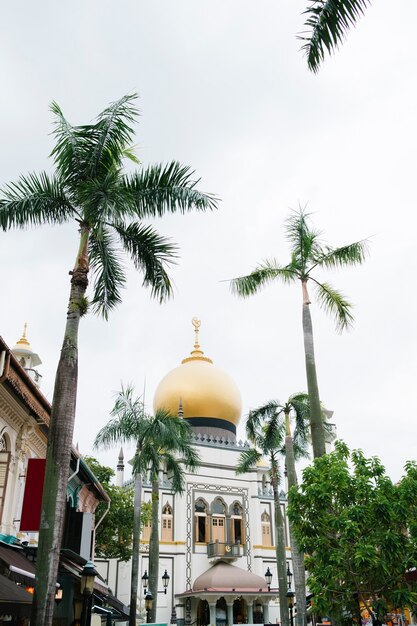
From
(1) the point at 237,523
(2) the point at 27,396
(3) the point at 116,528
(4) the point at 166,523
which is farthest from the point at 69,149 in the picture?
(1) the point at 237,523

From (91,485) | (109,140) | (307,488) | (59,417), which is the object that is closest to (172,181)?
(109,140)

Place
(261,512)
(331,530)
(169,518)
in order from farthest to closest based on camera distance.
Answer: (261,512)
(169,518)
(331,530)

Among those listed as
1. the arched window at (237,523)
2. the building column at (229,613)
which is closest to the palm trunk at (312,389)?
the building column at (229,613)

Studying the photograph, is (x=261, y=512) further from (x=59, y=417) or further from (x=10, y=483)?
(x=59, y=417)

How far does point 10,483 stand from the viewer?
1441cm

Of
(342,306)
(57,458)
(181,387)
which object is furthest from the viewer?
(181,387)

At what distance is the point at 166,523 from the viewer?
40031mm

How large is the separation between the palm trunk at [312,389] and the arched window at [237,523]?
28.3 m

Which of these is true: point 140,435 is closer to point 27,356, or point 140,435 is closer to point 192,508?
point 192,508

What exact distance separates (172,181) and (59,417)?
17.8ft

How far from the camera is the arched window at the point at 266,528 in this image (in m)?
42.9

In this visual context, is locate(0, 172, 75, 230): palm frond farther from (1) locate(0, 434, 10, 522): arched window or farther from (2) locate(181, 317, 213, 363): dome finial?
(2) locate(181, 317, 213, 363): dome finial

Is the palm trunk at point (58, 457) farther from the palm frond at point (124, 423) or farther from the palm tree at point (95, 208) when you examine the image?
the palm frond at point (124, 423)

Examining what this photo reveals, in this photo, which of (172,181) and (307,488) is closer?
(172,181)
